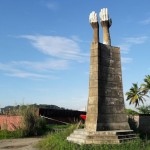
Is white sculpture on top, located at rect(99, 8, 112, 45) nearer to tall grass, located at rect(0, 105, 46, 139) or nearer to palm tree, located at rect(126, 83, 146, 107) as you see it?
tall grass, located at rect(0, 105, 46, 139)

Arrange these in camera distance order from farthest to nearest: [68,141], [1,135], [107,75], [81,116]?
1. [81,116]
2. [1,135]
3. [107,75]
4. [68,141]

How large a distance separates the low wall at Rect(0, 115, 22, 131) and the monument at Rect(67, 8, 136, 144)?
25.0 ft

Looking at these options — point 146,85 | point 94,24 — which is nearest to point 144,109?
point 146,85

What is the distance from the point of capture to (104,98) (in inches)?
539

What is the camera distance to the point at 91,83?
1376 centimetres

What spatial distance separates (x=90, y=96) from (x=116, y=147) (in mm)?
2597

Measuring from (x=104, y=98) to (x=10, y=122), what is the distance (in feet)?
32.5

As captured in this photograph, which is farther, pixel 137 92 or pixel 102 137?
pixel 137 92

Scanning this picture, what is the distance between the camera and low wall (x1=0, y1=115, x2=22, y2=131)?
20.6 meters

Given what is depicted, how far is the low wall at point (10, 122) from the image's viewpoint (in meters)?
20.6

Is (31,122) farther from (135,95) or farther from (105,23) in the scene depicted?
(135,95)

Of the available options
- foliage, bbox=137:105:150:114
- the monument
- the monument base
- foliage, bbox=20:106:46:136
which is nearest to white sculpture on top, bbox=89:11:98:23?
the monument

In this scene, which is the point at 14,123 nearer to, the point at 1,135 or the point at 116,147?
the point at 1,135

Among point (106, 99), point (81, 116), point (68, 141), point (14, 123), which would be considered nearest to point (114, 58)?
point (106, 99)
